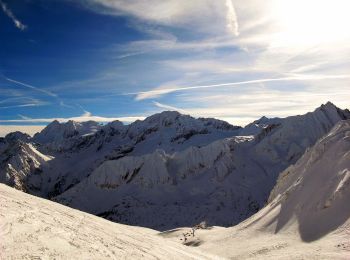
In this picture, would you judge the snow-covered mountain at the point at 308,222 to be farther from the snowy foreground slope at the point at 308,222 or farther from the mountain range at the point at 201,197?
the mountain range at the point at 201,197

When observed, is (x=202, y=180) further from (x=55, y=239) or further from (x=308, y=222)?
(x=55, y=239)

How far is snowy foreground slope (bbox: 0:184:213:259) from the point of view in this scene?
46.6 ft

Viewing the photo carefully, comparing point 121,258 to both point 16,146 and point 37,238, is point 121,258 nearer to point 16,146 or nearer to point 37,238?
point 37,238

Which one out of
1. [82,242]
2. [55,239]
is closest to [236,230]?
[82,242]

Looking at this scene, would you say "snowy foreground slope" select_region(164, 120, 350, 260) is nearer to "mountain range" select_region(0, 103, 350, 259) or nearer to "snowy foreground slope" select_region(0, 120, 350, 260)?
"snowy foreground slope" select_region(0, 120, 350, 260)

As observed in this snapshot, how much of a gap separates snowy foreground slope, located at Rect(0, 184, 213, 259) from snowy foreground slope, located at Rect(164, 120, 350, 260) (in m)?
10.9

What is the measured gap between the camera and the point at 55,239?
51.8 ft

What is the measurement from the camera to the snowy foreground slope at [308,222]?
2841cm

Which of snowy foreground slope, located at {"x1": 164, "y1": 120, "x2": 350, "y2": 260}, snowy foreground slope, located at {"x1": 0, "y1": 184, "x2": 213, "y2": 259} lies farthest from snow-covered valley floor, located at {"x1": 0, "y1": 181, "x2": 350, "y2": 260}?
snowy foreground slope, located at {"x1": 164, "y1": 120, "x2": 350, "y2": 260}

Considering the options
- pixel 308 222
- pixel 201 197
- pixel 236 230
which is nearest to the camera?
pixel 308 222

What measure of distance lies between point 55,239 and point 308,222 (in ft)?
79.0

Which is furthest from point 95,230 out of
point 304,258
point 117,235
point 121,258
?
point 304,258

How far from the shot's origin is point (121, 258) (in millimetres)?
16453

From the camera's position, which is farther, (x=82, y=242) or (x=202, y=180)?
(x=202, y=180)
